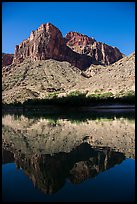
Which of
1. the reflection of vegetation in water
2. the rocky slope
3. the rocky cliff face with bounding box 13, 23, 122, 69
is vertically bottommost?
the reflection of vegetation in water

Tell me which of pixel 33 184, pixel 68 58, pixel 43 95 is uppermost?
pixel 68 58

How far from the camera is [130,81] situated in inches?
2494

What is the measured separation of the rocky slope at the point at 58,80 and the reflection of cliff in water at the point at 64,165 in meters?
50.1

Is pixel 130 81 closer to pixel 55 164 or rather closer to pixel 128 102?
pixel 128 102

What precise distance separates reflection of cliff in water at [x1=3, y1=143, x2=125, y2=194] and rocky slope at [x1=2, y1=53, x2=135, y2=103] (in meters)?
50.1

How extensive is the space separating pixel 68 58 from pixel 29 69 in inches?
1732

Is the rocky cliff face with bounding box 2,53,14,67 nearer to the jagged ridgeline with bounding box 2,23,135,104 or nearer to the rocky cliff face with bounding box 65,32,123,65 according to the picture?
the jagged ridgeline with bounding box 2,23,135,104

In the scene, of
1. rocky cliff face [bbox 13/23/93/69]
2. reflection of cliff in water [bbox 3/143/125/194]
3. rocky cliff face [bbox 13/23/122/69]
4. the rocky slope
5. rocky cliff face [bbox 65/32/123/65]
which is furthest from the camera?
rocky cliff face [bbox 65/32/123/65]

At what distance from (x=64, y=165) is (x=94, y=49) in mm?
157888

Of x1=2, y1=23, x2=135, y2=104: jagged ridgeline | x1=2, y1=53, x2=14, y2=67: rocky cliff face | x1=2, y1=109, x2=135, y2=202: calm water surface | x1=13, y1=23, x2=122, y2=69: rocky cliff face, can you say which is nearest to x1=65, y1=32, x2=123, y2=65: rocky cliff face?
x1=13, y1=23, x2=122, y2=69: rocky cliff face

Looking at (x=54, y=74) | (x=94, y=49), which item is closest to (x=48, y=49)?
(x=54, y=74)

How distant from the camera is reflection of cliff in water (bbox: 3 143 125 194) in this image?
7348mm

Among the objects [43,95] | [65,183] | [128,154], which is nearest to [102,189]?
[65,183]

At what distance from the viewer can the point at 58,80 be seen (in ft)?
269
